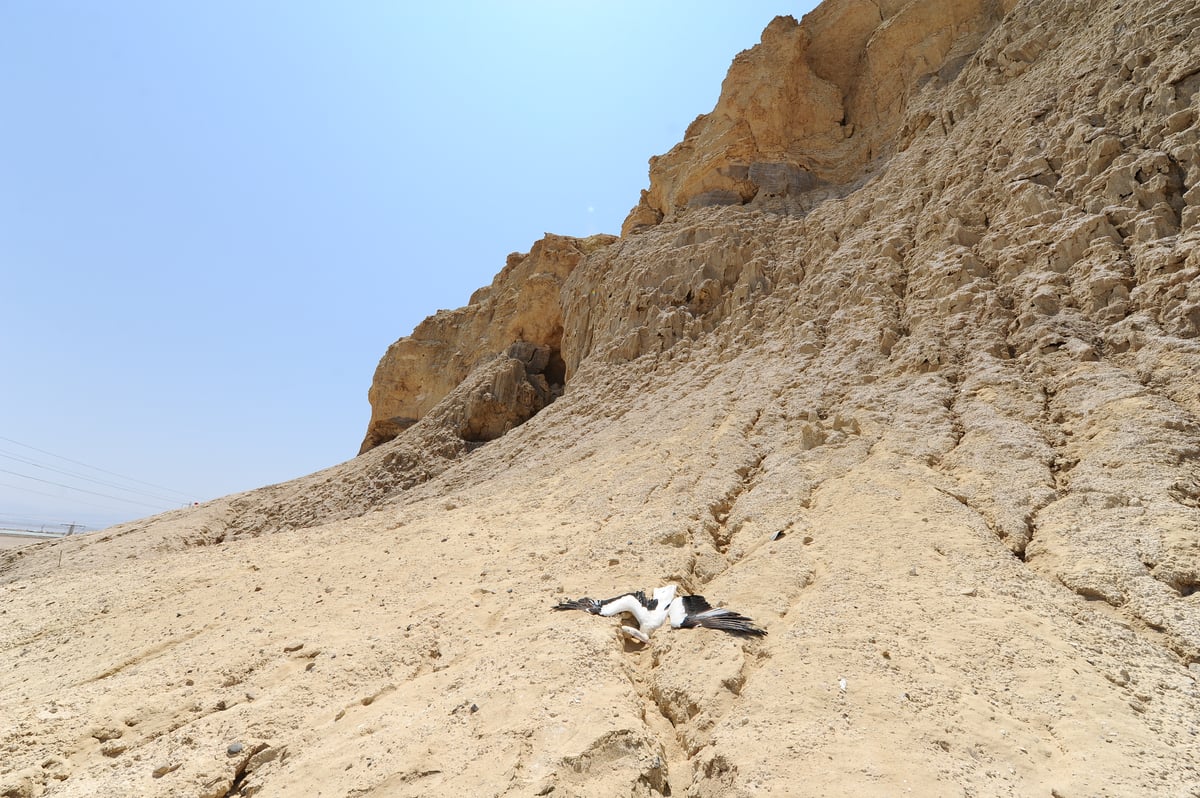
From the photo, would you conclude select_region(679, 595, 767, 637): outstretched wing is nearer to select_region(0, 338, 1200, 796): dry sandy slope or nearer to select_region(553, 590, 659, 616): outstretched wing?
select_region(0, 338, 1200, 796): dry sandy slope

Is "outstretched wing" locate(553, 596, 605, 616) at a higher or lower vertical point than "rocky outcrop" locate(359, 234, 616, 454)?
lower

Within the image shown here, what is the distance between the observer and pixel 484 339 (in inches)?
915

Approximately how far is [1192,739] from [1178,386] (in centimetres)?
405

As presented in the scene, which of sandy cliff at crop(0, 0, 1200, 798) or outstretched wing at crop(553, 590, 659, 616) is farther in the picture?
outstretched wing at crop(553, 590, 659, 616)

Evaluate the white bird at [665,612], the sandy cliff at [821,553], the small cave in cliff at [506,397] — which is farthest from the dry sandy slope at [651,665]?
the small cave in cliff at [506,397]

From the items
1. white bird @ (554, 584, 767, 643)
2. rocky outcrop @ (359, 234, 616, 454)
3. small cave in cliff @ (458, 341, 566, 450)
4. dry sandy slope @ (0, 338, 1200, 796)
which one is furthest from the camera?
rocky outcrop @ (359, 234, 616, 454)

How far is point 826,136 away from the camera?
56.8 feet

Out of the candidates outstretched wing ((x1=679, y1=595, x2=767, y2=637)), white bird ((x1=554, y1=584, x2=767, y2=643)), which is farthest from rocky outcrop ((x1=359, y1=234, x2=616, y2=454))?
outstretched wing ((x1=679, y1=595, x2=767, y2=637))

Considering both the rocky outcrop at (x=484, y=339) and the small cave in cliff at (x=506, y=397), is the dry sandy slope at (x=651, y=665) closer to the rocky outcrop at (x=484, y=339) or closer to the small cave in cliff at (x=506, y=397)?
the small cave in cliff at (x=506, y=397)

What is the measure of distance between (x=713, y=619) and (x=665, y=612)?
434 millimetres

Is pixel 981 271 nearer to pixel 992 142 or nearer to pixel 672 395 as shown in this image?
pixel 992 142

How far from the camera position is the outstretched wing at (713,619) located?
4.10m

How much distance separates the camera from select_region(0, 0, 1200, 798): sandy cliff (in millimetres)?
3061

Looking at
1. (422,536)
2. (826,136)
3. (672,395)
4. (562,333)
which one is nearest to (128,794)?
(422,536)
